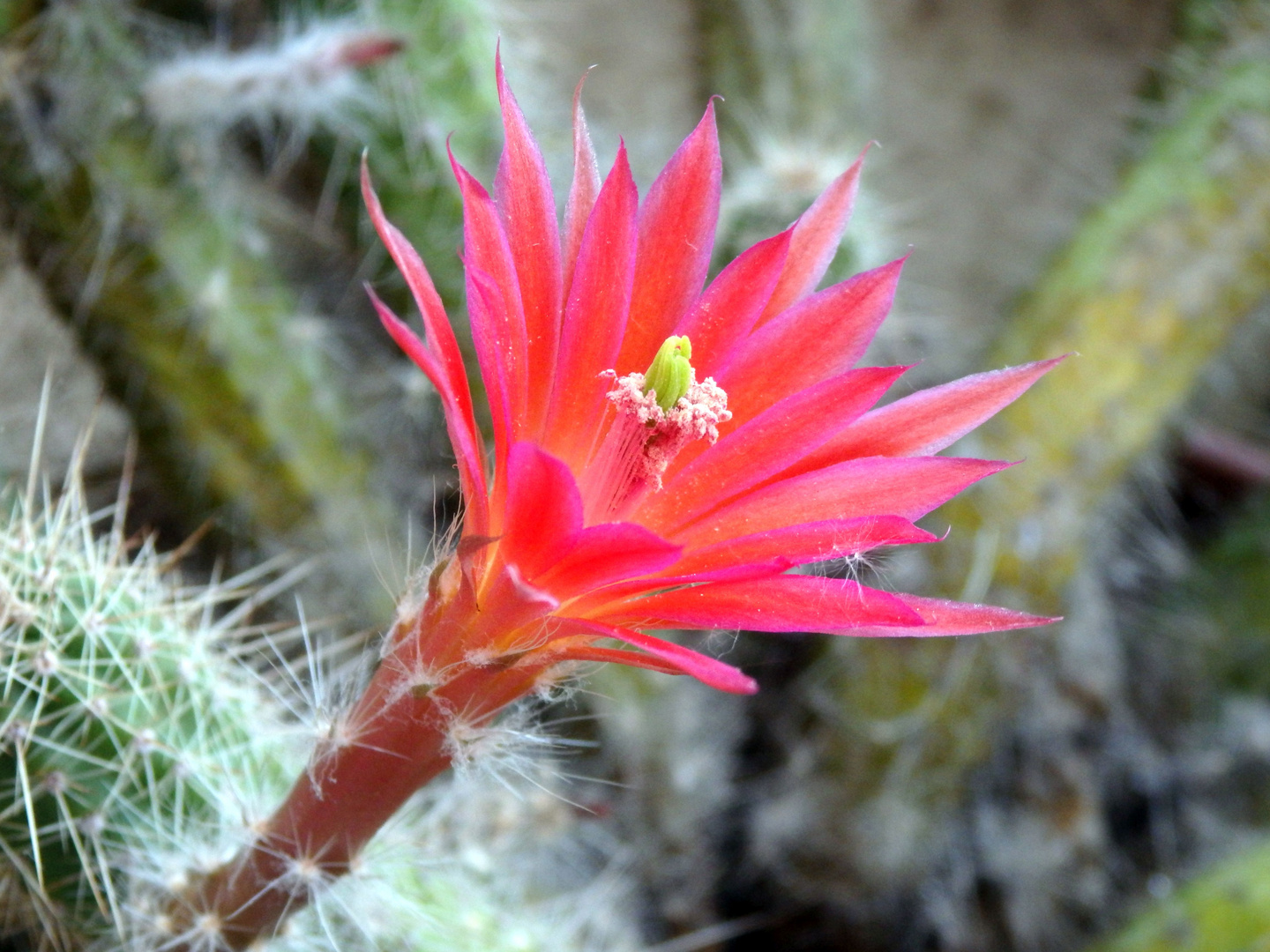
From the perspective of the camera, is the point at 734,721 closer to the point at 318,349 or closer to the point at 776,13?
the point at 318,349

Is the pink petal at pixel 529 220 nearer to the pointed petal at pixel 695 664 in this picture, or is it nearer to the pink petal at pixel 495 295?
the pink petal at pixel 495 295

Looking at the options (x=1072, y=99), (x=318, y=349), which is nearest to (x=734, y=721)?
(x=318, y=349)

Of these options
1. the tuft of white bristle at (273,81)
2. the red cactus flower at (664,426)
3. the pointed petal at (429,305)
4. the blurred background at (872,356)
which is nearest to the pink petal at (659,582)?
the red cactus flower at (664,426)

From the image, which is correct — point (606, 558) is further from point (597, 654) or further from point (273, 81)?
point (273, 81)

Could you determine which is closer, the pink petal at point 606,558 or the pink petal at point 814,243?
the pink petal at point 606,558

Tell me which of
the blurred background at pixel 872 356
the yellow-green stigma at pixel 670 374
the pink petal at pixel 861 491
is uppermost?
the yellow-green stigma at pixel 670 374

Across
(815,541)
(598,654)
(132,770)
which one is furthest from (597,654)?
(132,770)

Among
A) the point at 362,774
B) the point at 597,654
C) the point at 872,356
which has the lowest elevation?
the point at 872,356
